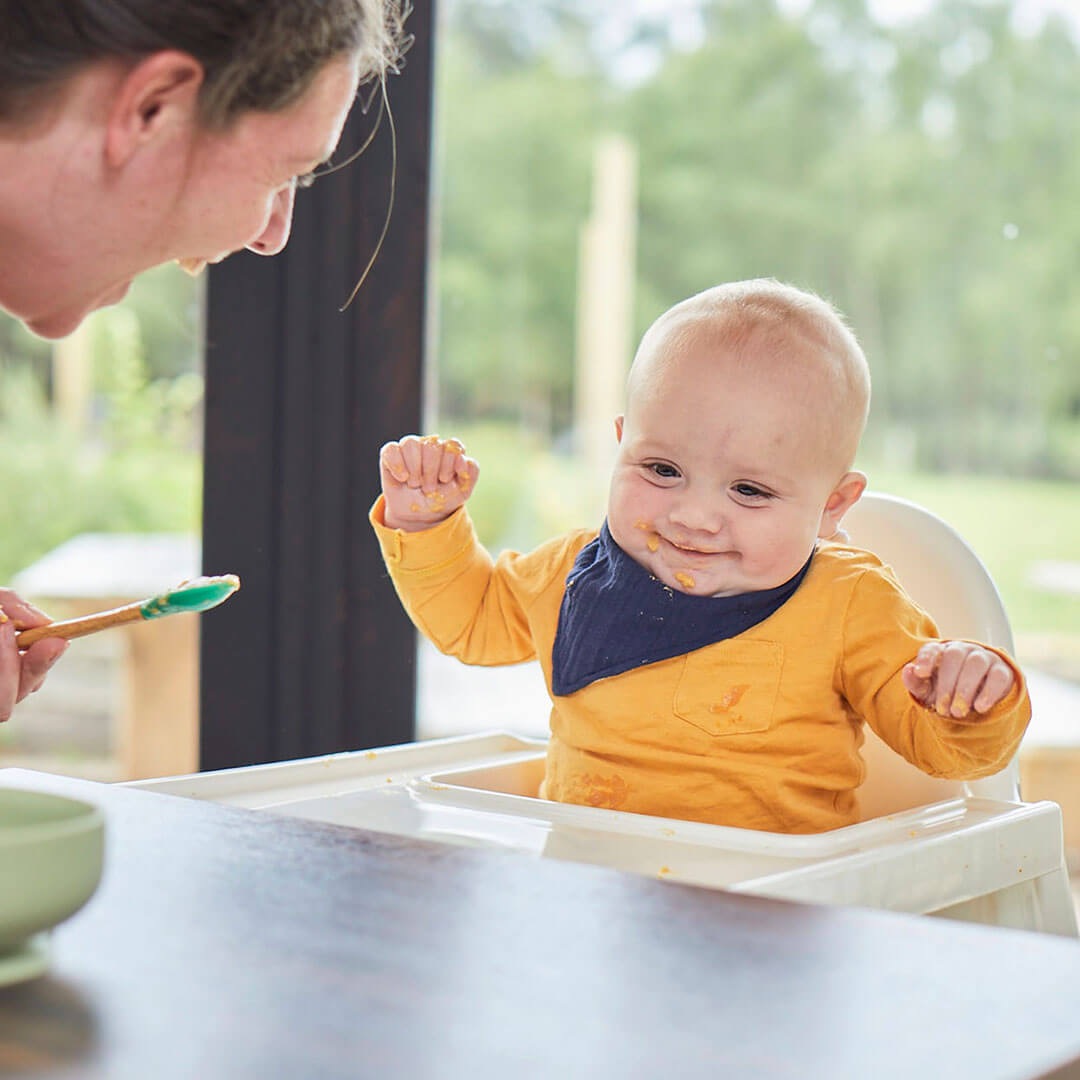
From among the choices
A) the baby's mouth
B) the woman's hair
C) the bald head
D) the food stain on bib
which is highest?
the woman's hair

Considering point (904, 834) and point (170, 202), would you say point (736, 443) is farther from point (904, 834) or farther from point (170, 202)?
point (170, 202)

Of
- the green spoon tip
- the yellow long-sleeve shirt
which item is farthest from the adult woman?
the yellow long-sleeve shirt

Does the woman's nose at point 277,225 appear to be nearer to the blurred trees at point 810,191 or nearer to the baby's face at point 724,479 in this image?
the baby's face at point 724,479

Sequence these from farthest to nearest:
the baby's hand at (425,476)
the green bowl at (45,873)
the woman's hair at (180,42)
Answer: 1. the baby's hand at (425,476)
2. the woman's hair at (180,42)
3. the green bowl at (45,873)

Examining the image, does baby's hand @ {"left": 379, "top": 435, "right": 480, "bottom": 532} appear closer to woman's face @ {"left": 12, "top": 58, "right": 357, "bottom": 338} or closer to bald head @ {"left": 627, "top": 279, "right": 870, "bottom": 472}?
bald head @ {"left": 627, "top": 279, "right": 870, "bottom": 472}

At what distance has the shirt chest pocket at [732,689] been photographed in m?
1.21

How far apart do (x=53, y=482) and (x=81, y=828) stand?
6.28 ft

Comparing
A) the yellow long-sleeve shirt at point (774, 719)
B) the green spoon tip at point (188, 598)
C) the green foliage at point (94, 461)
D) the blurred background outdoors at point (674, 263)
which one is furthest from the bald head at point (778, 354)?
the green foliage at point (94, 461)

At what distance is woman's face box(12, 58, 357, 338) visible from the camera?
913 mm

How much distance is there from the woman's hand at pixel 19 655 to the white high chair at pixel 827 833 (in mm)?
140

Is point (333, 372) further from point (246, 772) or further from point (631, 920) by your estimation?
point (631, 920)

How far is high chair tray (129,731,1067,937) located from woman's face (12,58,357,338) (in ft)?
1.09

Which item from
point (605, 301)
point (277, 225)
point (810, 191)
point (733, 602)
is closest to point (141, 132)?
point (277, 225)

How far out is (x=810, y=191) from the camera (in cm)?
240
